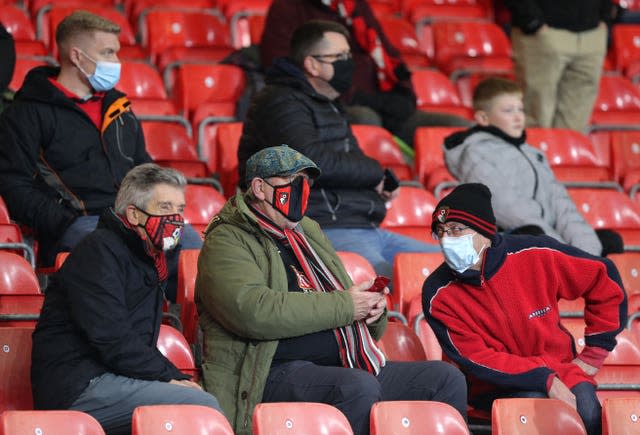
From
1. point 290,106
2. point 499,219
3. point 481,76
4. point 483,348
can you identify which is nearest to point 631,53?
point 481,76

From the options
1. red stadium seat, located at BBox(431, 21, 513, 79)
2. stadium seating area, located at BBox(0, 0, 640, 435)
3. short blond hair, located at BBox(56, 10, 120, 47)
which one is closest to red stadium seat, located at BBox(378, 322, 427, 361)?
stadium seating area, located at BBox(0, 0, 640, 435)

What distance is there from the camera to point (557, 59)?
8367 millimetres

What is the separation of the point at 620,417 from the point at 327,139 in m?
2.32

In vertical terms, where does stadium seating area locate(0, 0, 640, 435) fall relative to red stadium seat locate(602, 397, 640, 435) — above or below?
below

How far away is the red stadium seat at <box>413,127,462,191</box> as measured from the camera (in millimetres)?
7422

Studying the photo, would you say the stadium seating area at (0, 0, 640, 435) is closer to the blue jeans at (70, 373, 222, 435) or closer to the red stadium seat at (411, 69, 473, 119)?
the red stadium seat at (411, 69, 473, 119)

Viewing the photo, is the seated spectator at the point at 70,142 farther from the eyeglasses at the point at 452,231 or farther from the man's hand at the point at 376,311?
the eyeglasses at the point at 452,231

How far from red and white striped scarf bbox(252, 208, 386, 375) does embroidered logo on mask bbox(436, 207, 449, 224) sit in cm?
44

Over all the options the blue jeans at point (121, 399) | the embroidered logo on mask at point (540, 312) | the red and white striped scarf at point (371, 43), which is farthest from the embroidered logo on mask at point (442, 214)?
the red and white striped scarf at point (371, 43)

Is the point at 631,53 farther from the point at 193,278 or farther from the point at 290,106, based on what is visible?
the point at 193,278

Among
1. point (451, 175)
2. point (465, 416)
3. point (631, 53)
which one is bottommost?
point (631, 53)

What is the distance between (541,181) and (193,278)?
6.73 feet

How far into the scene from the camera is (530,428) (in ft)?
14.0

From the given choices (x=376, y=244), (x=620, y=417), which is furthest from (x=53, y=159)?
(x=620, y=417)
